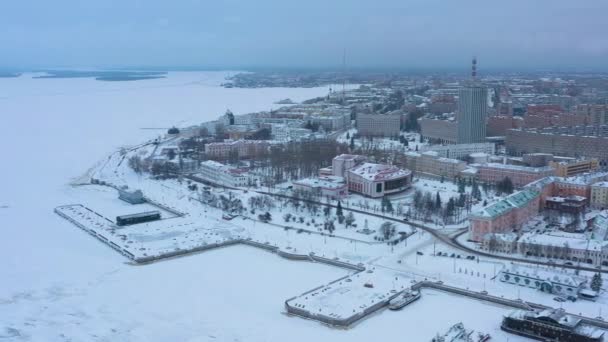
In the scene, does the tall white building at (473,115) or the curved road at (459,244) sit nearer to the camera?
the curved road at (459,244)

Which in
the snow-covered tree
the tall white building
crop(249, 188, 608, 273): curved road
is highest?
the tall white building

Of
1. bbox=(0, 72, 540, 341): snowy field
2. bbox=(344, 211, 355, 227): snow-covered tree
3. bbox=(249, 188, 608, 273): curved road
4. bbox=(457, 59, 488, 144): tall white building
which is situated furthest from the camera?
bbox=(457, 59, 488, 144): tall white building

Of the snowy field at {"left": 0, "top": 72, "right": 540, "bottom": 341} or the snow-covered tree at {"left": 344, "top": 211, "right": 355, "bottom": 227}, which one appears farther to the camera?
the snow-covered tree at {"left": 344, "top": 211, "right": 355, "bottom": 227}

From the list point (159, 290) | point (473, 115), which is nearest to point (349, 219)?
point (159, 290)

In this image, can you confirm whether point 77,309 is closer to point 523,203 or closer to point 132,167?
point 523,203

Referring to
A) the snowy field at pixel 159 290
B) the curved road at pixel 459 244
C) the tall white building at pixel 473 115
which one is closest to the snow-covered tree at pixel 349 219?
the curved road at pixel 459 244

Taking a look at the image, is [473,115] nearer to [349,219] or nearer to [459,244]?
[349,219]

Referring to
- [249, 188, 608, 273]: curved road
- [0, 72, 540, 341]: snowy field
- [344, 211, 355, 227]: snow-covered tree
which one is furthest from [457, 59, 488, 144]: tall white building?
[0, 72, 540, 341]: snowy field

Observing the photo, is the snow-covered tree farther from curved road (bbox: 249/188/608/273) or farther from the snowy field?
the snowy field

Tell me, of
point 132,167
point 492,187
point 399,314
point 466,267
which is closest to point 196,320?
point 399,314

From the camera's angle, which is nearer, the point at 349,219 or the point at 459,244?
the point at 459,244

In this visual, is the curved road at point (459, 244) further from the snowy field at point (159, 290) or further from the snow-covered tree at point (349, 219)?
the snowy field at point (159, 290)

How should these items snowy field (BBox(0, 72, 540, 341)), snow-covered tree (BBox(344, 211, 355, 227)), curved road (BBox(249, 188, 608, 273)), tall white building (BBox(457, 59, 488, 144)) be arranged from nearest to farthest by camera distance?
snowy field (BBox(0, 72, 540, 341)) < curved road (BBox(249, 188, 608, 273)) < snow-covered tree (BBox(344, 211, 355, 227)) < tall white building (BBox(457, 59, 488, 144))
